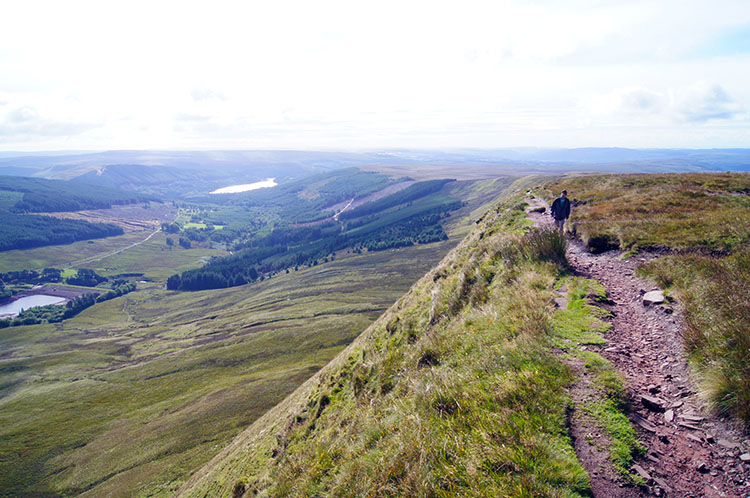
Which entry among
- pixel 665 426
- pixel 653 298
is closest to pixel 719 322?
pixel 653 298

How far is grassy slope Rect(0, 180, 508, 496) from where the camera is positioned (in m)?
50.3

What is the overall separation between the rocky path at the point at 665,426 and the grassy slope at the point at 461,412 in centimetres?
96

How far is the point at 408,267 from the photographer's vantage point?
152125 mm

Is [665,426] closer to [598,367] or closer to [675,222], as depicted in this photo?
[598,367]

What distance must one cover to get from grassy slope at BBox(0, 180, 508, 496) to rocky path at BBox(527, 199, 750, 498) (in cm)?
4612

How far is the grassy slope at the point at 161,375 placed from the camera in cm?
5028

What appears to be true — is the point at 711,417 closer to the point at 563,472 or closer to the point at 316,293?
the point at 563,472

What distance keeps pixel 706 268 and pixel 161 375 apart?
107m

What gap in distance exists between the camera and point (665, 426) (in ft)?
22.6

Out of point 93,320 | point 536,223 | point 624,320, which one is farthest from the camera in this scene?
point 93,320

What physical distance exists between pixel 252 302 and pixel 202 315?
24271 millimetres

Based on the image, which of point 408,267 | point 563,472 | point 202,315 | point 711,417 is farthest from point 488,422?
point 202,315

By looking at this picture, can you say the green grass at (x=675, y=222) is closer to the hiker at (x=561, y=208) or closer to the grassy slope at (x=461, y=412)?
the hiker at (x=561, y=208)

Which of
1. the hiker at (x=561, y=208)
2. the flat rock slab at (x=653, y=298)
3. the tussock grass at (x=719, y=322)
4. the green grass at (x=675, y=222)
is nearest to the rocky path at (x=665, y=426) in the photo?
the flat rock slab at (x=653, y=298)
